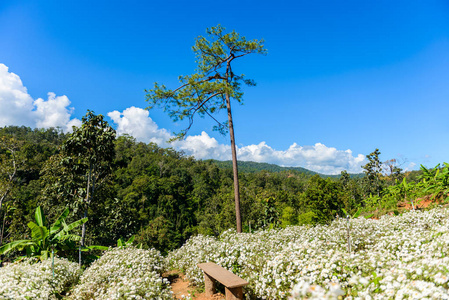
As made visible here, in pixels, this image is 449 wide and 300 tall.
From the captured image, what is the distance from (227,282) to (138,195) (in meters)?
46.4

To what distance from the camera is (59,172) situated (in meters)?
15.2

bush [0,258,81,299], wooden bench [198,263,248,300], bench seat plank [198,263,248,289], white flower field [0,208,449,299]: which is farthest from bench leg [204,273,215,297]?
bush [0,258,81,299]

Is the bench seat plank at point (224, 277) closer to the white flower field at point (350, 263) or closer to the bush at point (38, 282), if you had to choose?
the white flower field at point (350, 263)

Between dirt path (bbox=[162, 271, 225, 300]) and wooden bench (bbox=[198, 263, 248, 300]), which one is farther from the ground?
wooden bench (bbox=[198, 263, 248, 300])

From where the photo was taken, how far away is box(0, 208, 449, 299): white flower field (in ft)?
8.36

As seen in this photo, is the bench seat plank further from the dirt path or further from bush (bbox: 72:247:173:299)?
bush (bbox: 72:247:173:299)

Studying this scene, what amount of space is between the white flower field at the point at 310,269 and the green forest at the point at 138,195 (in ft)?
12.2

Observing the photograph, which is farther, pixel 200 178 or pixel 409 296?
pixel 200 178

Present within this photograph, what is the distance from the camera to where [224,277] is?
489 cm

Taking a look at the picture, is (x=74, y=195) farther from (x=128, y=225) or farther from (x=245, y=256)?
(x=128, y=225)

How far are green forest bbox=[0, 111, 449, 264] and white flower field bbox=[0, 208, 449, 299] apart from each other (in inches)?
146

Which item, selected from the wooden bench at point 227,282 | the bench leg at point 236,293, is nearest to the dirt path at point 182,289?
the wooden bench at point 227,282

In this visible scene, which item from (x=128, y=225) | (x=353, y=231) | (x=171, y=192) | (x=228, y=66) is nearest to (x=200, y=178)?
(x=171, y=192)

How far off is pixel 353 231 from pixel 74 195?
11.6m
